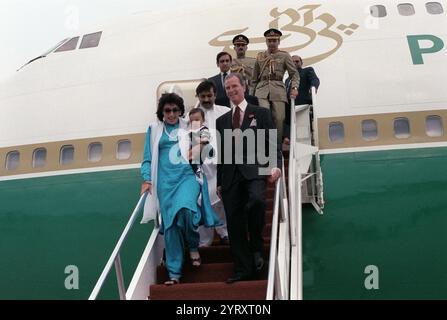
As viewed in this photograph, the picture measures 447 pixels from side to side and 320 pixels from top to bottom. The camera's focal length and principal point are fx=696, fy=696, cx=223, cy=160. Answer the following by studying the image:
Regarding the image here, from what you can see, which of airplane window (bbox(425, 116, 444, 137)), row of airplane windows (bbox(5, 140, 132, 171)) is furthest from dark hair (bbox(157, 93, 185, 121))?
airplane window (bbox(425, 116, 444, 137))

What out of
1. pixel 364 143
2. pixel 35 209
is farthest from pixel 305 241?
pixel 35 209

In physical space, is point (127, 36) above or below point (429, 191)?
above

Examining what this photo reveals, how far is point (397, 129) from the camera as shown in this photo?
8.68m

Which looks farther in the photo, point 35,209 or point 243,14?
point 243,14

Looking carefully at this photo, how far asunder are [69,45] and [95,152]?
230cm

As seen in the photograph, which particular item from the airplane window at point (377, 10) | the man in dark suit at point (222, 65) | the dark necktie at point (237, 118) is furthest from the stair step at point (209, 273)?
the airplane window at point (377, 10)

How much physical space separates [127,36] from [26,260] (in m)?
3.60

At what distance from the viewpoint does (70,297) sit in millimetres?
8703

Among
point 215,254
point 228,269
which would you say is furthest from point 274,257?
point 215,254

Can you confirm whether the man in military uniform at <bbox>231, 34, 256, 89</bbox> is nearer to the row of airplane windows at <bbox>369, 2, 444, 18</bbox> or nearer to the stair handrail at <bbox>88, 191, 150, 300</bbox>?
the stair handrail at <bbox>88, 191, 150, 300</bbox>

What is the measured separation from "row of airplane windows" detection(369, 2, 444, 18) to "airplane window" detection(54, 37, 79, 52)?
4419 millimetres
